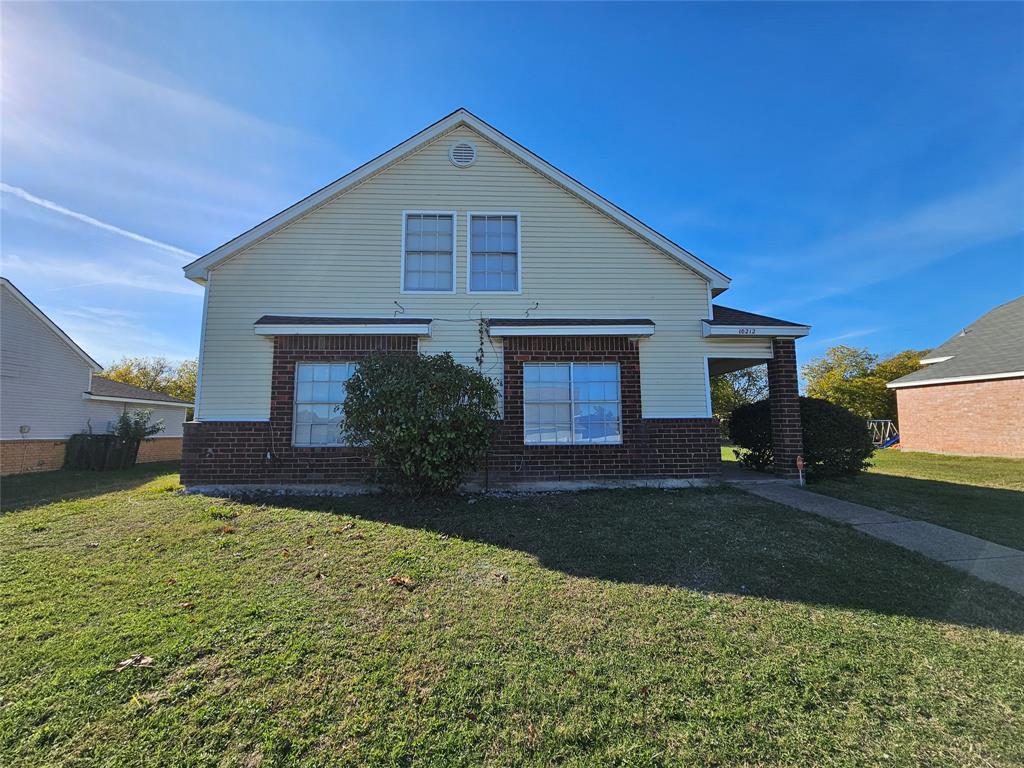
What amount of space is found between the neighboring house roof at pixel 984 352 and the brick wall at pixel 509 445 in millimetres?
15351

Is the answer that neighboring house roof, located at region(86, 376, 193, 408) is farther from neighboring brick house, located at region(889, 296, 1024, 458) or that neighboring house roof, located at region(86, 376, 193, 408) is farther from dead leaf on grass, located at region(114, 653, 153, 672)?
neighboring brick house, located at region(889, 296, 1024, 458)

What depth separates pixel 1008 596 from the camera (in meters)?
4.17

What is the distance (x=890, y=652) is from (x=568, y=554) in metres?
2.85

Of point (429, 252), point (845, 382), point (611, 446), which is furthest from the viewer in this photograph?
point (845, 382)

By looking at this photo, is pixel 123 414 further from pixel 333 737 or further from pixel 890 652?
pixel 890 652

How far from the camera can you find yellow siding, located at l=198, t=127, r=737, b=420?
354 inches

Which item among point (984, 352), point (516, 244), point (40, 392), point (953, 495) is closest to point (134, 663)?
point (516, 244)

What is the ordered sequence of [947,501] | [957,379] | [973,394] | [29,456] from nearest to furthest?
[947,501], [29,456], [973,394], [957,379]

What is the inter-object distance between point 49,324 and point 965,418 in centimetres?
3452

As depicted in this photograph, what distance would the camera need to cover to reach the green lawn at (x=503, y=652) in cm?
245

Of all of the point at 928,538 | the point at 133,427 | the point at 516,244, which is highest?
the point at 516,244

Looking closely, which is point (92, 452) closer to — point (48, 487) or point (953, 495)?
point (48, 487)

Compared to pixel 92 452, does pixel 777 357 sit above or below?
above

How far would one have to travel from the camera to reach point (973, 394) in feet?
56.6
